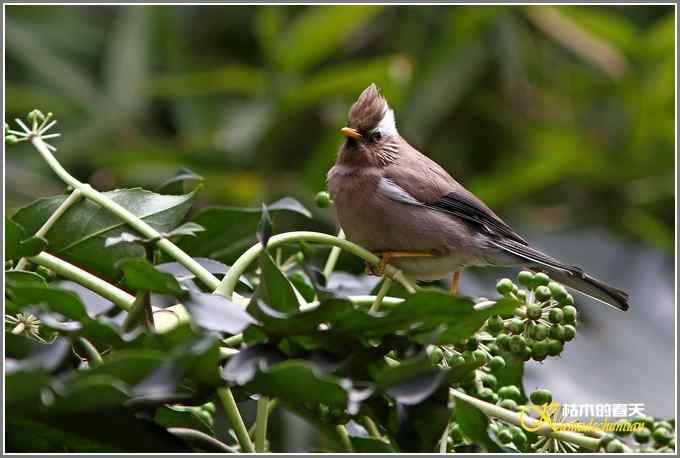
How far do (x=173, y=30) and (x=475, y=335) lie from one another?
5.32 metres

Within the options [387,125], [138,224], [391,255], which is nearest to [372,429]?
[138,224]

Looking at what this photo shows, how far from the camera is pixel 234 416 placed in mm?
1787

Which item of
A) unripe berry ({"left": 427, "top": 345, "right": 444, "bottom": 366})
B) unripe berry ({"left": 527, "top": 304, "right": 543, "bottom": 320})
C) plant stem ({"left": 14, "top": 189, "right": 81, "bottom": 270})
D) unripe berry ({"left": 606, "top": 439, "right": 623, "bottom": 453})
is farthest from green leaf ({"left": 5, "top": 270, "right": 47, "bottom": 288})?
unripe berry ({"left": 606, "top": 439, "right": 623, "bottom": 453})

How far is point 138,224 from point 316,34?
445 centimetres

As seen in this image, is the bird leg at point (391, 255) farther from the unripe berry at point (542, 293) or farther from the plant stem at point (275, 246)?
the unripe berry at point (542, 293)

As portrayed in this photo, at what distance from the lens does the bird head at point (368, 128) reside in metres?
3.33

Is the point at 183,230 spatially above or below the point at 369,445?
above

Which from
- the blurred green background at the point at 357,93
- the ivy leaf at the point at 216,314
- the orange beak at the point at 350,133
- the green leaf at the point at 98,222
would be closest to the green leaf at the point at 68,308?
the ivy leaf at the point at 216,314

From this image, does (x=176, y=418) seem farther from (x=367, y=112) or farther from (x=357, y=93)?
(x=357, y=93)

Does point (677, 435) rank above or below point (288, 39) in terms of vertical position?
below

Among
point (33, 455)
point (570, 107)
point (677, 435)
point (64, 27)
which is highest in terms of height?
point (570, 107)

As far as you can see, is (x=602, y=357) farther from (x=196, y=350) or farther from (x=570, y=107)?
(x=196, y=350)

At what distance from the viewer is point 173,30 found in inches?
267

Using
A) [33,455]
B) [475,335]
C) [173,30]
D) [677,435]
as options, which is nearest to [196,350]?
[33,455]
